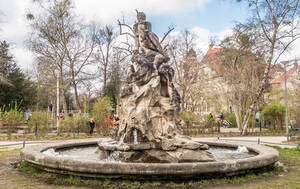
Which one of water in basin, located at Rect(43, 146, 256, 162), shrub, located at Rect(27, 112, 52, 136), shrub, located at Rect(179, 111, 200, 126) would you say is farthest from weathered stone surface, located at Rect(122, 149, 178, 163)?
shrub, located at Rect(179, 111, 200, 126)

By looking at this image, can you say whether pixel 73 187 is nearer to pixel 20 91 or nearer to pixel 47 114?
pixel 47 114

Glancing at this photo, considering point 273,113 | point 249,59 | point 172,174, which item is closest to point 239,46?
point 249,59

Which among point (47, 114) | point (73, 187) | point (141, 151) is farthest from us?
point (47, 114)

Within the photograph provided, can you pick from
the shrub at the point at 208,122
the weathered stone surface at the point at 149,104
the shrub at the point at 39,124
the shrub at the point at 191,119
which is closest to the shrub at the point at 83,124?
the shrub at the point at 39,124

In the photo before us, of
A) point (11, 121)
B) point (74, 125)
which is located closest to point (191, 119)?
point (74, 125)

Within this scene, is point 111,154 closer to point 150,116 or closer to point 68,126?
point 150,116

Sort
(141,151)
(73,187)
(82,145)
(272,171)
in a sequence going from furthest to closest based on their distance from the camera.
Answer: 1. (82,145)
2. (141,151)
3. (272,171)
4. (73,187)

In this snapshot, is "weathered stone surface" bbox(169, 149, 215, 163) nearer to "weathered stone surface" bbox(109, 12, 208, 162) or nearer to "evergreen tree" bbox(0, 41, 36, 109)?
"weathered stone surface" bbox(109, 12, 208, 162)

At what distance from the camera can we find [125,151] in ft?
25.3

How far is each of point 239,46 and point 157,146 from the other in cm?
2094

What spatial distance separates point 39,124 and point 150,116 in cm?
1601

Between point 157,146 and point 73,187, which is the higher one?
point 157,146

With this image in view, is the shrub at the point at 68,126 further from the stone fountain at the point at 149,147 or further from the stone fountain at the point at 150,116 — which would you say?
the stone fountain at the point at 150,116

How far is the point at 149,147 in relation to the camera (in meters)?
7.77
